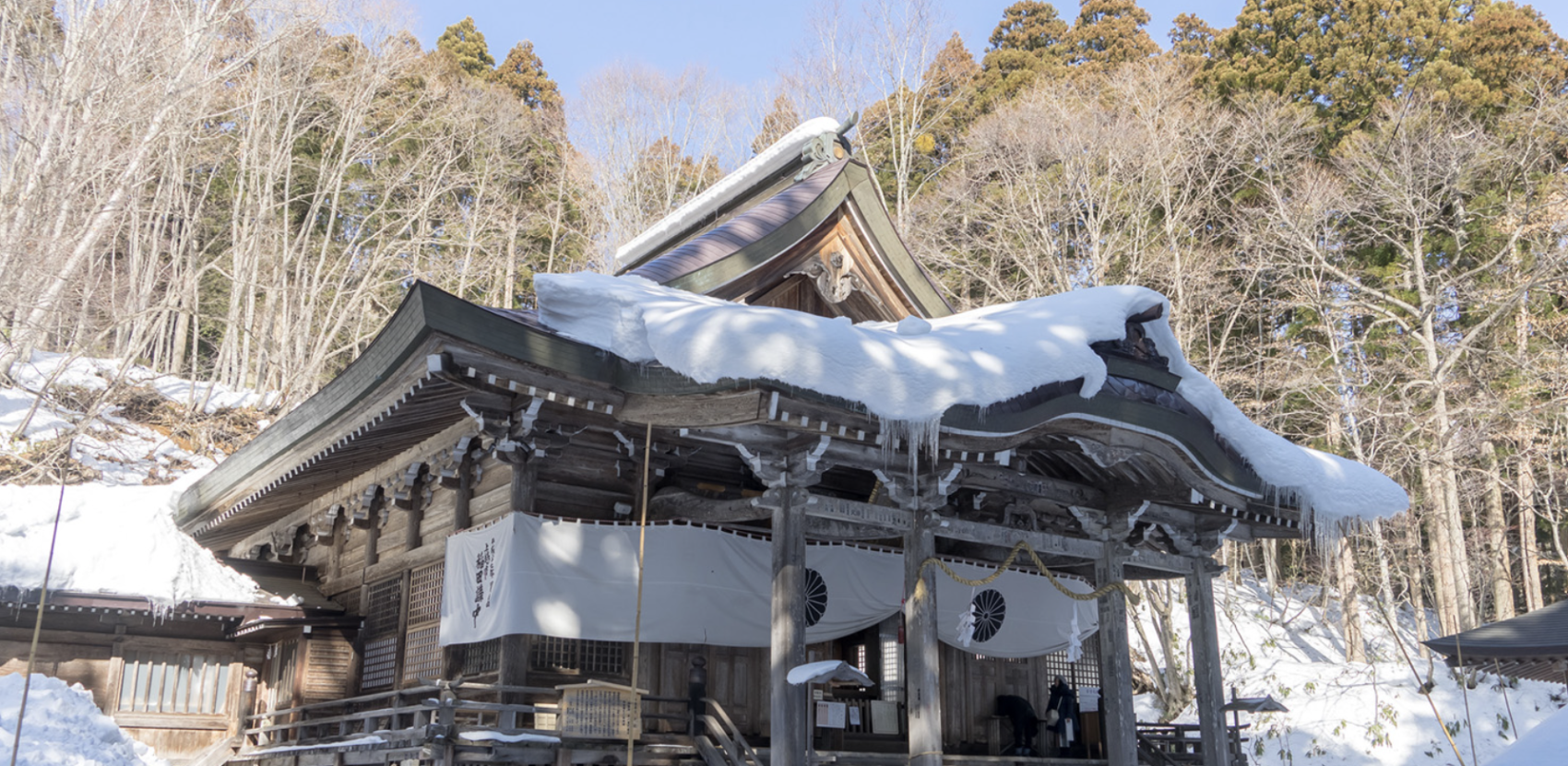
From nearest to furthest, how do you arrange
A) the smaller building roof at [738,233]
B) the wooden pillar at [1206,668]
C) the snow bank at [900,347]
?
the snow bank at [900,347] → the wooden pillar at [1206,668] → the smaller building roof at [738,233]

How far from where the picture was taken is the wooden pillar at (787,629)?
8484 millimetres

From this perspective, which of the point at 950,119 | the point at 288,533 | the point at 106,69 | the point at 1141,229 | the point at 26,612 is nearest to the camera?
the point at 26,612

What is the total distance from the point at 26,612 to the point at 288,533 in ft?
10.8

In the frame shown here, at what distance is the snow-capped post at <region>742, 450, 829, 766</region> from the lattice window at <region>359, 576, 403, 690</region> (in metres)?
4.93

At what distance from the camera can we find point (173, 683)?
43.8 feet

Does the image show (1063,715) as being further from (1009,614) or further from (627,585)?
(627,585)

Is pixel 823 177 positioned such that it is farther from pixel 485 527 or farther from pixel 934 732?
pixel 934 732

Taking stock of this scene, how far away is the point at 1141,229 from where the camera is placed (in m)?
26.1

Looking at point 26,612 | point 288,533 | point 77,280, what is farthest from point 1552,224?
point 77,280

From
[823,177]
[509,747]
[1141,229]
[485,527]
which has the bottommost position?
[509,747]

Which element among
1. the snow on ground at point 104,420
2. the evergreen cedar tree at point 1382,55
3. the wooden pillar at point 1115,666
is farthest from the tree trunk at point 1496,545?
the snow on ground at point 104,420

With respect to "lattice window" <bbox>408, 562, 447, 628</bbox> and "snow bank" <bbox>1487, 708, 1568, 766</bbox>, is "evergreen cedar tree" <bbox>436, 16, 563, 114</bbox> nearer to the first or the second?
"lattice window" <bbox>408, 562, 447, 628</bbox>

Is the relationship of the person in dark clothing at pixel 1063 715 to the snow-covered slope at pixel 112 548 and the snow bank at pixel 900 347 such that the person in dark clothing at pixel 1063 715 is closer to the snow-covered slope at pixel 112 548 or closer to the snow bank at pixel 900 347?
the snow bank at pixel 900 347

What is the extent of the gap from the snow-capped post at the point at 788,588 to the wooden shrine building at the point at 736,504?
0.02m
